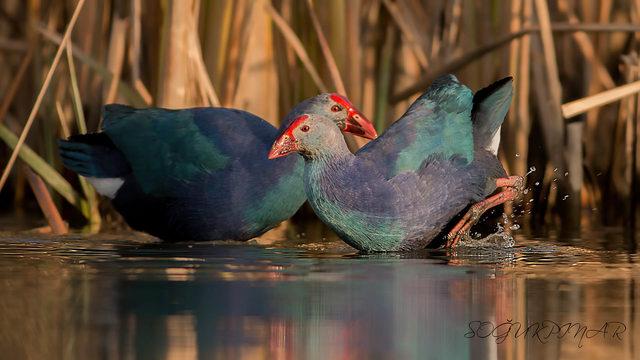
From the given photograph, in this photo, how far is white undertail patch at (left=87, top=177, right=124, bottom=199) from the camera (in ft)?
21.8

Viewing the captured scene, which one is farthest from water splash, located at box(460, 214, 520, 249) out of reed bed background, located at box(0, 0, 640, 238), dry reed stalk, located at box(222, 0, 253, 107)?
dry reed stalk, located at box(222, 0, 253, 107)

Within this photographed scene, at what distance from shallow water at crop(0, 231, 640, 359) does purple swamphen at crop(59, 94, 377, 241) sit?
0.93 feet

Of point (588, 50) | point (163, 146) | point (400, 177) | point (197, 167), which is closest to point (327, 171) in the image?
point (400, 177)

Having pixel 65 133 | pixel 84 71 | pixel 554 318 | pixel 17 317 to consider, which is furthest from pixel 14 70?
→ pixel 554 318

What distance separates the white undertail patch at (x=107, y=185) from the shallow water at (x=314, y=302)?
65 cm

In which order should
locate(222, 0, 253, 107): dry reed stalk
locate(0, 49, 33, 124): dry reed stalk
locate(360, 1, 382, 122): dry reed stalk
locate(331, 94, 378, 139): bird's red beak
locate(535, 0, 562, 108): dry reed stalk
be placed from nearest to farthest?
locate(331, 94, 378, 139): bird's red beak, locate(222, 0, 253, 107): dry reed stalk, locate(535, 0, 562, 108): dry reed stalk, locate(0, 49, 33, 124): dry reed stalk, locate(360, 1, 382, 122): dry reed stalk

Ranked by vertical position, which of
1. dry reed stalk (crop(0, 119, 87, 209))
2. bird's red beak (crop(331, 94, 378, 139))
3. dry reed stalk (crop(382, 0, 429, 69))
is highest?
dry reed stalk (crop(382, 0, 429, 69))

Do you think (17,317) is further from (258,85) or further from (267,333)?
(258,85)

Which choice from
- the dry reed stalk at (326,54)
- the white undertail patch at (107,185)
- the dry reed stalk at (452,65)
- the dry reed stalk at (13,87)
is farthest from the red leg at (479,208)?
the dry reed stalk at (13,87)

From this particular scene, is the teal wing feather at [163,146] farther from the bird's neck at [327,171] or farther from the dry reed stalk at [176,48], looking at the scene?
the bird's neck at [327,171]

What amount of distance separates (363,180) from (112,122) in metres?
1.69

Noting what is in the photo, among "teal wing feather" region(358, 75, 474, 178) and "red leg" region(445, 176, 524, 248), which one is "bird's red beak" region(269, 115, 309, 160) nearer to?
"teal wing feather" region(358, 75, 474, 178)

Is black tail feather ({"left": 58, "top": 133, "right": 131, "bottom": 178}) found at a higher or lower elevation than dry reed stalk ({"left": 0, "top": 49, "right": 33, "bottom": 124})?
lower

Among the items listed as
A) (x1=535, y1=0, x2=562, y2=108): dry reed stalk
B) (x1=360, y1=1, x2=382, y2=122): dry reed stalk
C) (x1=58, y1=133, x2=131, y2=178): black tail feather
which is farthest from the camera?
(x1=360, y1=1, x2=382, y2=122): dry reed stalk
